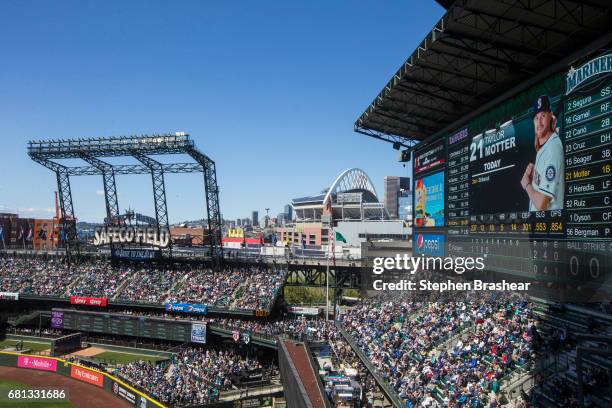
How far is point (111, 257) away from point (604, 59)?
151 ft

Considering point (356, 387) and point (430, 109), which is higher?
point (430, 109)

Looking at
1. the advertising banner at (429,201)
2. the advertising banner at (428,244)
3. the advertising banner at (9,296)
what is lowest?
the advertising banner at (9,296)

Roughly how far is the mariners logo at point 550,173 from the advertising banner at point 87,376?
99.3 feet

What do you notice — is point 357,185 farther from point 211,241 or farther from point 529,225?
point 529,225

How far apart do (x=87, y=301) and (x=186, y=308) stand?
406 inches

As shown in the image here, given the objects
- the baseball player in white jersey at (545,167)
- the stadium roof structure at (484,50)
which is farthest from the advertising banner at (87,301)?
the baseball player in white jersey at (545,167)

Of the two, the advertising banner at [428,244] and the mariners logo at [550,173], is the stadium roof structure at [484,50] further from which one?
the advertising banner at [428,244]

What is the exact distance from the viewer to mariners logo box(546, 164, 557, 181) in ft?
48.5

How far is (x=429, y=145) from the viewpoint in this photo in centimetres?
2559

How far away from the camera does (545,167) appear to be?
1526 cm

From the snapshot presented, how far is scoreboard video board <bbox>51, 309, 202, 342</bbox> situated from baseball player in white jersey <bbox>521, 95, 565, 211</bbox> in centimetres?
2775

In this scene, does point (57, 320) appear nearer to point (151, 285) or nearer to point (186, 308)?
point (151, 285)

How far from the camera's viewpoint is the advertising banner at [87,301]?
4156cm

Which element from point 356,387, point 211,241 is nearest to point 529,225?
point 356,387
